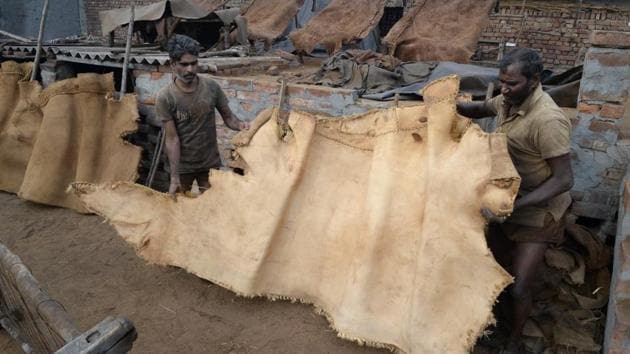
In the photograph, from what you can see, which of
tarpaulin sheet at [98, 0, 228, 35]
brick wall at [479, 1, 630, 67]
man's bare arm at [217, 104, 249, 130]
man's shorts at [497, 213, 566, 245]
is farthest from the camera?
brick wall at [479, 1, 630, 67]

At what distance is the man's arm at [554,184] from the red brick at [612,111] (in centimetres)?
119

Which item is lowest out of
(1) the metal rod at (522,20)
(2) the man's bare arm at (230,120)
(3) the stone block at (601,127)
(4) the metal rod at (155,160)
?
(4) the metal rod at (155,160)

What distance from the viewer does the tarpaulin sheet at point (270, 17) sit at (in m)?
7.82

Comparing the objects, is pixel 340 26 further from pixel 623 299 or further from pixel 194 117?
pixel 623 299

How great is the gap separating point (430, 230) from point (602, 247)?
173cm

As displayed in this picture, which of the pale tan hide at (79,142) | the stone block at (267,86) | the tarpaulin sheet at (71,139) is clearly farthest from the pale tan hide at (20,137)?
the stone block at (267,86)

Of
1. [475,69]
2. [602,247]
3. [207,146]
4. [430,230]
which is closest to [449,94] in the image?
[430,230]

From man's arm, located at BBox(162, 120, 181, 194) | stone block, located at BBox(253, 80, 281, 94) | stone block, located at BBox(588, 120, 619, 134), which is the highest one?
stone block, located at BBox(253, 80, 281, 94)

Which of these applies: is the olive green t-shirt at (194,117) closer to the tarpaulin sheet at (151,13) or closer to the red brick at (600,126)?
the red brick at (600,126)

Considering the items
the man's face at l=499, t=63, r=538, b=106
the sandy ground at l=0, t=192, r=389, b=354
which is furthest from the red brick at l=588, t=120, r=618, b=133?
the sandy ground at l=0, t=192, r=389, b=354

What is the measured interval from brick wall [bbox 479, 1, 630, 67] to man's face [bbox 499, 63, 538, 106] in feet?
15.8

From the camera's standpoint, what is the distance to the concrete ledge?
2928mm

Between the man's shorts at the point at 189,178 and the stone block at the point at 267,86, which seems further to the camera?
the stone block at the point at 267,86

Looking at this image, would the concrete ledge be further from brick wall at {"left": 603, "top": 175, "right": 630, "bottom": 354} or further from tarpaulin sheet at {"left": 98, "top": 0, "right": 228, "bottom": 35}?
tarpaulin sheet at {"left": 98, "top": 0, "right": 228, "bottom": 35}
